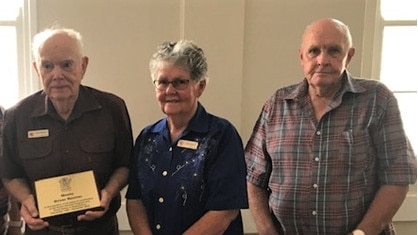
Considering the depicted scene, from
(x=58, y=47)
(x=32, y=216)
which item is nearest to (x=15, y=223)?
(x=32, y=216)

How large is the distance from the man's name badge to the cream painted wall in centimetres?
84

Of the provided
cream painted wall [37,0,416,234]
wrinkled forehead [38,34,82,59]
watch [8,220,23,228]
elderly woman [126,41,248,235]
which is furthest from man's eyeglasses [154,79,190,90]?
watch [8,220,23,228]

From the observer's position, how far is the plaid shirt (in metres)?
2.00

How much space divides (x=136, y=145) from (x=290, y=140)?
2.06 feet

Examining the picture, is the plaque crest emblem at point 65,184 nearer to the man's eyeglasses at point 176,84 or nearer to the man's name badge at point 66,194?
the man's name badge at point 66,194

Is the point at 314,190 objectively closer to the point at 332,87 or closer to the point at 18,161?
the point at 332,87

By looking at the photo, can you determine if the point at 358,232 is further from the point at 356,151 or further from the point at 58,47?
the point at 58,47

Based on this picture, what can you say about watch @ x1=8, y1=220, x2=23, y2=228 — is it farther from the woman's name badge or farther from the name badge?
the woman's name badge

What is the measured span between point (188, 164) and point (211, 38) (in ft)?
3.32

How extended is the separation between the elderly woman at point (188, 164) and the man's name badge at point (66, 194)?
0.20 metres

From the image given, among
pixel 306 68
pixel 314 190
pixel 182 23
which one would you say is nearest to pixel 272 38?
pixel 182 23

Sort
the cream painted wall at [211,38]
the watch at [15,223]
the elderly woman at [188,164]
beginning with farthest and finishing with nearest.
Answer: the cream painted wall at [211,38] < the watch at [15,223] < the elderly woman at [188,164]

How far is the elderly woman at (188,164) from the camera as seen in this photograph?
185 cm

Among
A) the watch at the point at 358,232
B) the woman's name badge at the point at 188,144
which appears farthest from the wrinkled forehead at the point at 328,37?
the watch at the point at 358,232
